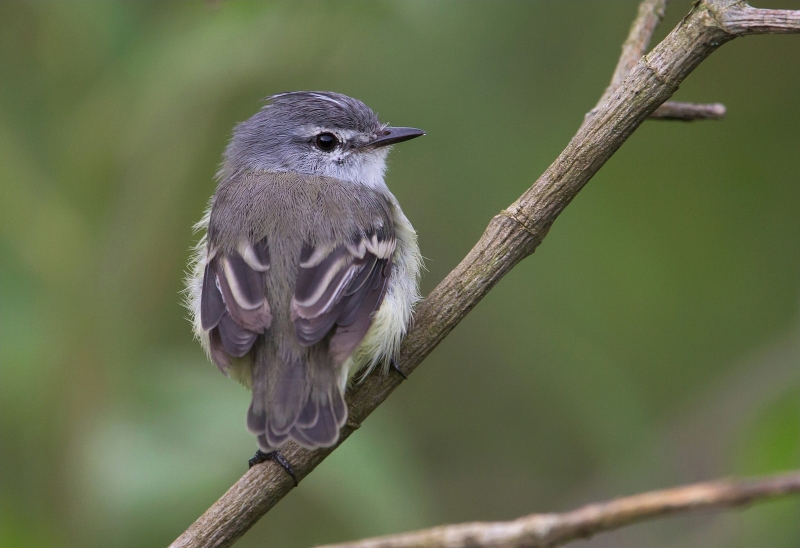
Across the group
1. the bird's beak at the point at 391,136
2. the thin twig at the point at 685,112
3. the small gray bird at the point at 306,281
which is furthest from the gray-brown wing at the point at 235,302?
the thin twig at the point at 685,112

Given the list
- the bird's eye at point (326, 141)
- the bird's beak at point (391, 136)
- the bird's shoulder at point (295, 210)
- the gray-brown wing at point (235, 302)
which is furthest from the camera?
the bird's eye at point (326, 141)

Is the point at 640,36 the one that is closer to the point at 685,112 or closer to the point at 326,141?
the point at 685,112

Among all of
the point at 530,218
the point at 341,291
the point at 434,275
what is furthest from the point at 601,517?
the point at 434,275

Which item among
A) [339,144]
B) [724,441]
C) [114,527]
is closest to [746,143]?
[724,441]

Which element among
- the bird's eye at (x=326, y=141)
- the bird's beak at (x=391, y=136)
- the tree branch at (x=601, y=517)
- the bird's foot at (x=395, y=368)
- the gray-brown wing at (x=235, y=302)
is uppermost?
the bird's eye at (x=326, y=141)

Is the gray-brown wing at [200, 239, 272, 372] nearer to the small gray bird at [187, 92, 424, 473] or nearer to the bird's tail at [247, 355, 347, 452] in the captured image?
the small gray bird at [187, 92, 424, 473]

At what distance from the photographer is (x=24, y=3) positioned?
3.77m

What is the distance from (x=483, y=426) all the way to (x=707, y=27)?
4189 mm

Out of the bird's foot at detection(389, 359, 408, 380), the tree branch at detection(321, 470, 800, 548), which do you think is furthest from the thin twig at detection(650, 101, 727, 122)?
the tree branch at detection(321, 470, 800, 548)

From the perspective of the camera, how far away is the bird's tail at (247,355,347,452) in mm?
2986

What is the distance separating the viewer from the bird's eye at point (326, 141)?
4.62 m

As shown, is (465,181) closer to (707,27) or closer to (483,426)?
(483,426)

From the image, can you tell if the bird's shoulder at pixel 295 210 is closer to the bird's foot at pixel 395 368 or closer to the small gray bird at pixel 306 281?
the small gray bird at pixel 306 281

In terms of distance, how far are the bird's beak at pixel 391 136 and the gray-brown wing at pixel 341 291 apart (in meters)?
0.83
